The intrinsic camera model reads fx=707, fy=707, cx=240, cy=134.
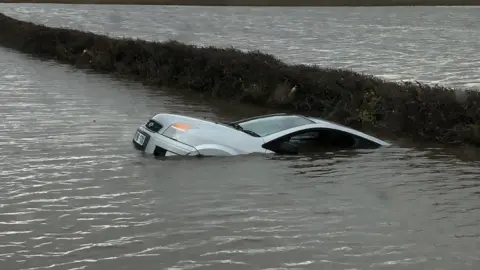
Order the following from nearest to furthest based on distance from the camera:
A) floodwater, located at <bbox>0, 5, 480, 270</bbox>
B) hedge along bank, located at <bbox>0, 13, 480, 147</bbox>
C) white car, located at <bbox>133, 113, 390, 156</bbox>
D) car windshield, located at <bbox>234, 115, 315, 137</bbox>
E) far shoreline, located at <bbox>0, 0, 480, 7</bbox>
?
floodwater, located at <bbox>0, 5, 480, 270</bbox> < white car, located at <bbox>133, 113, 390, 156</bbox> < car windshield, located at <bbox>234, 115, 315, 137</bbox> < hedge along bank, located at <bbox>0, 13, 480, 147</bbox> < far shoreline, located at <bbox>0, 0, 480, 7</bbox>

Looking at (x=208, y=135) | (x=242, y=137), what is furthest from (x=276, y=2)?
(x=208, y=135)

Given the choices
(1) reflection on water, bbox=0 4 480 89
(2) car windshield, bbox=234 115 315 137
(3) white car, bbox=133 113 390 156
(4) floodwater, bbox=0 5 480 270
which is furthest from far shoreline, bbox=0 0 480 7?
(3) white car, bbox=133 113 390 156

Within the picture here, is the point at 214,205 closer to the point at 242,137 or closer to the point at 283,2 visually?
the point at 242,137

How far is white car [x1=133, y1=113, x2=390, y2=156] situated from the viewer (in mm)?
11039

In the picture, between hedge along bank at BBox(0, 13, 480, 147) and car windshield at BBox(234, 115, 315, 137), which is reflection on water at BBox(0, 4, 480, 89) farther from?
car windshield at BBox(234, 115, 315, 137)

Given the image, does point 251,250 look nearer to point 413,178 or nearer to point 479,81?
point 413,178

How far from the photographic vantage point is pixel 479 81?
72.0ft

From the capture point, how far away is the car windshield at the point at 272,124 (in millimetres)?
11922

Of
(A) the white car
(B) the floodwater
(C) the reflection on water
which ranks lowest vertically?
(B) the floodwater

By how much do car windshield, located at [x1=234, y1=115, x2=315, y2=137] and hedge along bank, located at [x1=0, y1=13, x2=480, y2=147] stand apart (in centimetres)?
404

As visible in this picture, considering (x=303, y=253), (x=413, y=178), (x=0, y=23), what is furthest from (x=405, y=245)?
(x=0, y=23)

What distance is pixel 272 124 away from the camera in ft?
39.9

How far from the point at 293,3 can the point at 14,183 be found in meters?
69.1

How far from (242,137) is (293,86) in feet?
28.0
